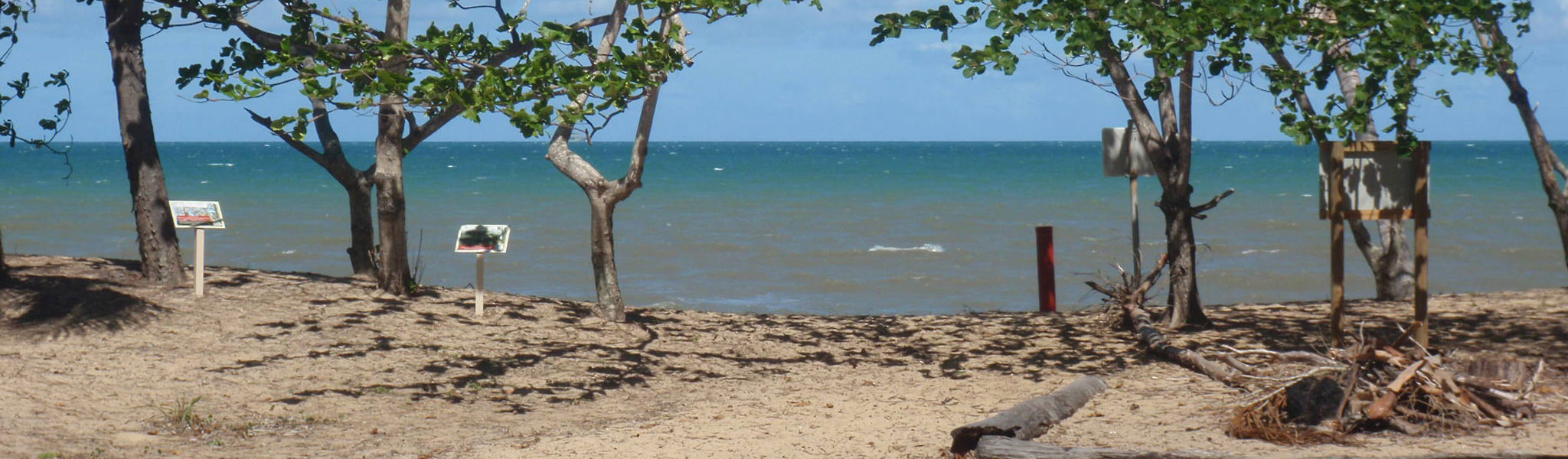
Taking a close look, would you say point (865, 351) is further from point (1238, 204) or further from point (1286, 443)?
point (1238, 204)

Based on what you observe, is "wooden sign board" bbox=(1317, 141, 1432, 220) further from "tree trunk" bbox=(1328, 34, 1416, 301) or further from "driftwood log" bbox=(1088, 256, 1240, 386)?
"tree trunk" bbox=(1328, 34, 1416, 301)

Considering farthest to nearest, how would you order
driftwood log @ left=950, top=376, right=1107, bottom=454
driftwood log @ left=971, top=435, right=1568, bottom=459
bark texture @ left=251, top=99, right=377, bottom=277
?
bark texture @ left=251, top=99, right=377, bottom=277
driftwood log @ left=950, top=376, right=1107, bottom=454
driftwood log @ left=971, top=435, right=1568, bottom=459

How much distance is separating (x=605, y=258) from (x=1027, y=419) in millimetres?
4751

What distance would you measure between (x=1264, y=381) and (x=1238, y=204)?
29.0 meters

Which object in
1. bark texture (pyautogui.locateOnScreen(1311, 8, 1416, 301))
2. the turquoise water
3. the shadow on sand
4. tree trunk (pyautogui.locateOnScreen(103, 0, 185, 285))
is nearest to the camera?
the shadow on sand

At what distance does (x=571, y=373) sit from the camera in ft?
28.5

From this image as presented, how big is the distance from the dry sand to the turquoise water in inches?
82.9

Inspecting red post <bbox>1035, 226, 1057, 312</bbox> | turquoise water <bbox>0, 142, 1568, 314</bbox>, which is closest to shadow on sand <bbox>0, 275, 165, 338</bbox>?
turquoise water <bbox>0, 142, 1568, 314</bbox>

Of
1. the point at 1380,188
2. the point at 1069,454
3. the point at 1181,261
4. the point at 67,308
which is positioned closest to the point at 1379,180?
the point at 1380,188

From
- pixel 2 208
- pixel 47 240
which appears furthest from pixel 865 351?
pixel 2 208

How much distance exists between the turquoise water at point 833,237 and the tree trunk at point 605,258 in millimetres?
3466

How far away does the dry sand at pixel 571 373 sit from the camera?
6504 mm

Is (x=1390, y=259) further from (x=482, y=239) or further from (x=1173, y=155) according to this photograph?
(x=482, y=239)

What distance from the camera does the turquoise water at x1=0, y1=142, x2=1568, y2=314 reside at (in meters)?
16.3
